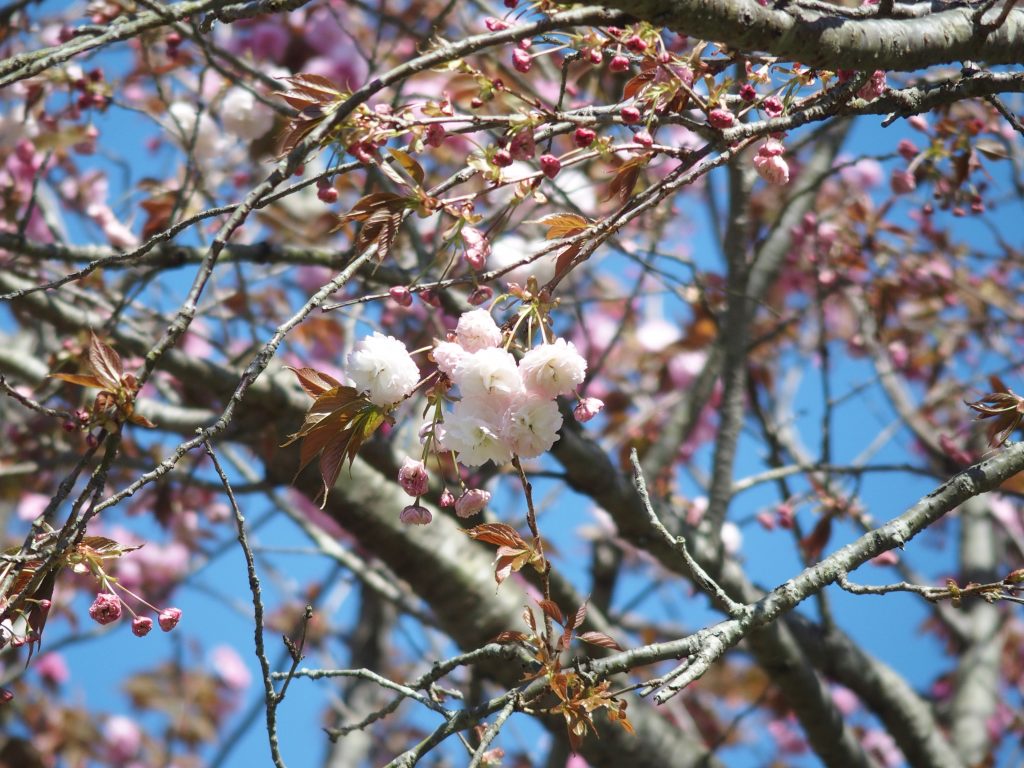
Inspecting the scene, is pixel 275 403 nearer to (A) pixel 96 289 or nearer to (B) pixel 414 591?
(B) pixel 414 591

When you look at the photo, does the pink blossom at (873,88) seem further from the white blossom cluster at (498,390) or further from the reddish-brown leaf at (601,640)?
the reddish-brown leaf at (601,640)

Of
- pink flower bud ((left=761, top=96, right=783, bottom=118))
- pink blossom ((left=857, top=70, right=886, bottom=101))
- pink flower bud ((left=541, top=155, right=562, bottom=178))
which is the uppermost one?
pink blossom ((left=857, top=70, right=886, bottom=101))

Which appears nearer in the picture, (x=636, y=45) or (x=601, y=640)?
(x=636, y=45)

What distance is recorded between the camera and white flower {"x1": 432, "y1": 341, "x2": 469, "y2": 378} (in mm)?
1141

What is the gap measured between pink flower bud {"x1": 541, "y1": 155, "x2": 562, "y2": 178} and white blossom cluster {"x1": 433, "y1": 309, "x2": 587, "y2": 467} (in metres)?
0.18

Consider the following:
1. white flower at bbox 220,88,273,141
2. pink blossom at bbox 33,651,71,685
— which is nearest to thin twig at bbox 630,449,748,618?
white flower at bbox 220,88,273,141

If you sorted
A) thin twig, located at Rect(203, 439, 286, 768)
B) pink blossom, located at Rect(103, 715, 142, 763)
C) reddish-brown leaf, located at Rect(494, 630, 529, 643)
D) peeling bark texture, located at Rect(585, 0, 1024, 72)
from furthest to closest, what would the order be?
1. pink blossom, located at Rect(103, 715, 142, 763)
2. reddish-brown leaf, located at Rect(494, 630, 529, 643)
3. thin twig, located at Rect(203, 439, 286, 768)
4. peeling bark texture, located at Rect(585, 0, 1024, 72)

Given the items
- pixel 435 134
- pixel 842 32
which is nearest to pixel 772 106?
pixel 842 32

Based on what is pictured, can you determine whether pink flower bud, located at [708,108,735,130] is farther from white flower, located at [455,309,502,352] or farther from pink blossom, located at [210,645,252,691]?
pink blossom, located at [210,645,252,691]

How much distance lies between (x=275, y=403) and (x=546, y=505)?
156 cm

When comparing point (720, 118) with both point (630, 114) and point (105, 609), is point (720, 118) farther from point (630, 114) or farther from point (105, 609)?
point (105, 609)

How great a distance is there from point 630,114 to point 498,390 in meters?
0.37

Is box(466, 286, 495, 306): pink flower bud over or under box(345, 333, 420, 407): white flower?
over

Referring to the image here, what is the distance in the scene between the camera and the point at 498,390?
113cm
